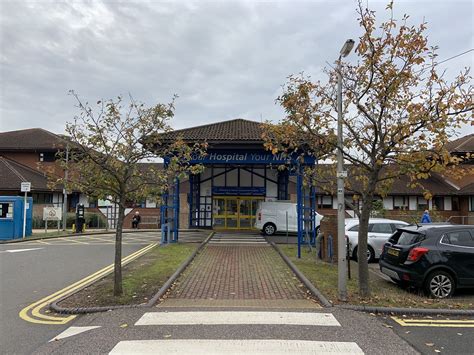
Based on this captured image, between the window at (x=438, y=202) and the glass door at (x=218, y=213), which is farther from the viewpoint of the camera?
the window at (x=438, y=202)

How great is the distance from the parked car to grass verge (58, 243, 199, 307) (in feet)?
18.7

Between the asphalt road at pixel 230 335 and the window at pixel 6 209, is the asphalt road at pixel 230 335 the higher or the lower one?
the lower one

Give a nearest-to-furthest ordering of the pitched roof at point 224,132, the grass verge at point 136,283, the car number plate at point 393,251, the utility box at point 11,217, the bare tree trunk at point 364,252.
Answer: the grass verge at point 136,283, the bare tree trunk at point 364,252, the car number plate at point 393,251, the pitched roof at point 224,132, the utility box at point 11,217

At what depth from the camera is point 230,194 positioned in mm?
25609

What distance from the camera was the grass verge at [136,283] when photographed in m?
7.21

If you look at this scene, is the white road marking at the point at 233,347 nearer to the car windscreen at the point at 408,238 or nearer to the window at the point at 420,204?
the car windscreen at the point at 408,238

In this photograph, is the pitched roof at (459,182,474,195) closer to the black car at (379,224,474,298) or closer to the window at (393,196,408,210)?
the window at (393,196,408,210)

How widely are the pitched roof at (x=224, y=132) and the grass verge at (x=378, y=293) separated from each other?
24.8 ft

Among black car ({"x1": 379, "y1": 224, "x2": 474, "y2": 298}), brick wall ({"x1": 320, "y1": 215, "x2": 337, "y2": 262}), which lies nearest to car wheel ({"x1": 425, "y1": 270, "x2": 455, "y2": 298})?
black car ({"x1": 379, "y1": 224, "x2": 474, "y2": 298})

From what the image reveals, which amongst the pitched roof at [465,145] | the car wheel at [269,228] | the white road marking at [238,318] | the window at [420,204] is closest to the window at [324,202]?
the window at [420,204]

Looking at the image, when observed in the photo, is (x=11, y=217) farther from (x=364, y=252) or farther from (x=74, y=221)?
(x=364, y=252)

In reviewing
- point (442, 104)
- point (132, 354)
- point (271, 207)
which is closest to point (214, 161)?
point (271, 207)

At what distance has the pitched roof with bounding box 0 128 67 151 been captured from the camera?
36000 mm

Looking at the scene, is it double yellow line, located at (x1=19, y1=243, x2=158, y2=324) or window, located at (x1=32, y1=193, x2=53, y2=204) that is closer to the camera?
double yellow line, located at (x1=19, y1=243, x2=158, y2=324)
